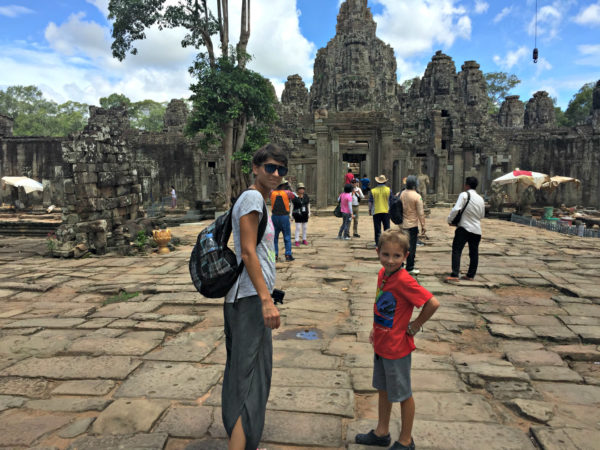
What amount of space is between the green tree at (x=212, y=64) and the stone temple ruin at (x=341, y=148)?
9.38 feet

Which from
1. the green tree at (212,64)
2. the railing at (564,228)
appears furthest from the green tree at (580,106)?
the green tree at (212,64)

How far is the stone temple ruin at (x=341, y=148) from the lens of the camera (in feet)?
31.7

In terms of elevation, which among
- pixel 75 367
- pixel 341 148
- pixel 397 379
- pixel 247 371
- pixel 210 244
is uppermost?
pixel 341 148

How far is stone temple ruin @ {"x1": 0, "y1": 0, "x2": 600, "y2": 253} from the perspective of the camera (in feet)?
31.7

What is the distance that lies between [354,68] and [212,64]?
25.2 metres

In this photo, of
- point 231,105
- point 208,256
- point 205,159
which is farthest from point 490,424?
point 205,159

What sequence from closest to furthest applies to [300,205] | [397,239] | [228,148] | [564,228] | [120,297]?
1. [397,239]
2. [120,297]
3. [300,205]
4. [564,228]
5. [228,148]

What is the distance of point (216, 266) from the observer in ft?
6.75

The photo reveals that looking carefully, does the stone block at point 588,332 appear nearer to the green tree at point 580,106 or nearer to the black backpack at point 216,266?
the black backpack at point 216,266

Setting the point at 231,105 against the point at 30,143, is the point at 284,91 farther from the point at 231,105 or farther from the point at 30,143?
the point at 231,105

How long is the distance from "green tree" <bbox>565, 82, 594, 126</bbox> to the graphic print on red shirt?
48811 millimetres

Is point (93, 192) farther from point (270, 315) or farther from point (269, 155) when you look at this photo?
point (270, 315)

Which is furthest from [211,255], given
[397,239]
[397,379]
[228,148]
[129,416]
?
[228,148]

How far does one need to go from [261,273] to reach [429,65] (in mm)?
34017
